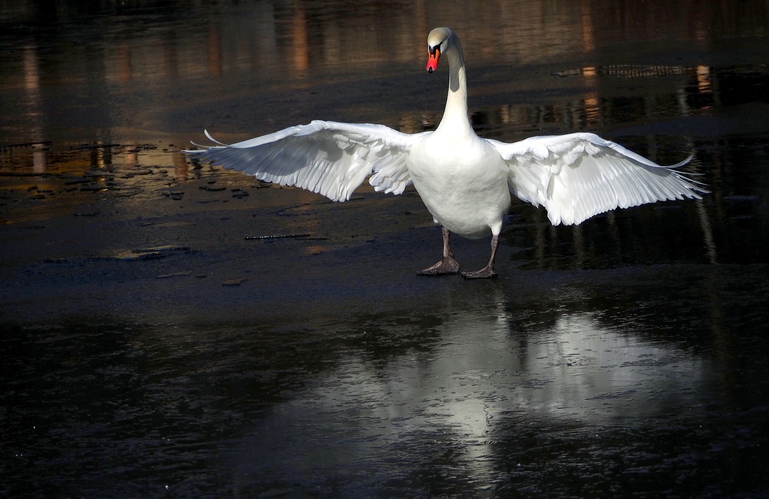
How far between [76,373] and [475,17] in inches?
754

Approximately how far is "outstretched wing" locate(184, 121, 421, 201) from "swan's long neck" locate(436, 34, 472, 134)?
1.29 ft

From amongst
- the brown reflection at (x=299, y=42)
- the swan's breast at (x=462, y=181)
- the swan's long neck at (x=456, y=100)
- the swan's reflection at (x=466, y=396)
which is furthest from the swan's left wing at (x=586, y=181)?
the brown reflection at (x=299, y=42)

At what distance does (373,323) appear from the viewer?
6.80m

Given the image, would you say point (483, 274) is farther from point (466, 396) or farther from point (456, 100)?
point (466, 396)

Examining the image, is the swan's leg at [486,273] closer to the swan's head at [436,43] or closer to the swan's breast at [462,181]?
the swan's breast at [462,181]

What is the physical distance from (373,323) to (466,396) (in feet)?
4.34

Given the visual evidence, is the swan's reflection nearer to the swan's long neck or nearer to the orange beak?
the swan's long neck

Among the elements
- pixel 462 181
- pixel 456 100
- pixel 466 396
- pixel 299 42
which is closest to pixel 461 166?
pixel 462 181

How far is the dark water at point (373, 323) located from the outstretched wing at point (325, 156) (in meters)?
0.50

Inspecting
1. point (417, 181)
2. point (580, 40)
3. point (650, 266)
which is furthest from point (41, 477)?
point (580, 40)

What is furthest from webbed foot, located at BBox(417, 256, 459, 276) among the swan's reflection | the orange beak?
the orange beak

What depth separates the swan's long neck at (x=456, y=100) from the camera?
7387 millimetres

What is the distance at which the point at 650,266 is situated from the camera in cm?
759

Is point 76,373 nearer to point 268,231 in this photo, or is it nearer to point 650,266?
point 268,231
